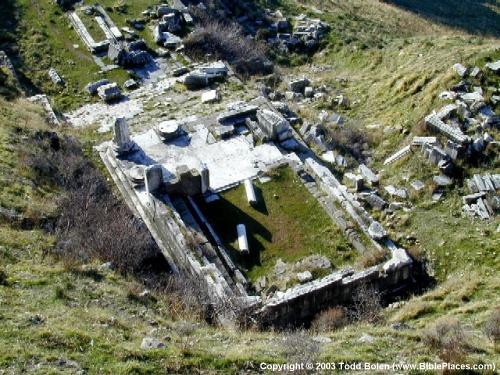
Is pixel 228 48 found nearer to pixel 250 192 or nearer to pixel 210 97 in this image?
pixel 210 97

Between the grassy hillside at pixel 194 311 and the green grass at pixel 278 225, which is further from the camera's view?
the green grass at pixel 278 225

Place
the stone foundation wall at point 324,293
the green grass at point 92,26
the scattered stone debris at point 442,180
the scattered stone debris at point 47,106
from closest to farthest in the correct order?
the stone foundation wall at point 324,293, the scattered stone debris at point 442,180, the scattered stone debris at point 47,106, the green grass at point 92,26

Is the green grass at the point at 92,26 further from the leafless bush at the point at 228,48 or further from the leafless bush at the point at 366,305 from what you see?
the leafless bush at the point at 366,305

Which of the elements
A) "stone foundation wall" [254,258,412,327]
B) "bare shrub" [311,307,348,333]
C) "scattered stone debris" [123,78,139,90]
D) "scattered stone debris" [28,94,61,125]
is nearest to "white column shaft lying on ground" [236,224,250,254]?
"stone foundation wall" [254,258,412,327]

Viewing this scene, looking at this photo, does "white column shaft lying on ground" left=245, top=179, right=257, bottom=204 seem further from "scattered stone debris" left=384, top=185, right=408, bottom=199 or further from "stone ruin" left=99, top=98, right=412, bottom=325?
"scattered stone debris" left=384, top=185, right=408, bottom=199

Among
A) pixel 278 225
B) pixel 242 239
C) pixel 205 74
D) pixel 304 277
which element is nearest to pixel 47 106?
pixel 205 74

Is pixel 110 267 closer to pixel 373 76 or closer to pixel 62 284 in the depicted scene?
pixel 62 284

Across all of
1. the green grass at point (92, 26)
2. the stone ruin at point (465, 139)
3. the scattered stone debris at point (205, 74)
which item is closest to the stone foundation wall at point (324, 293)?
the stone ruin at point (465, 139)
